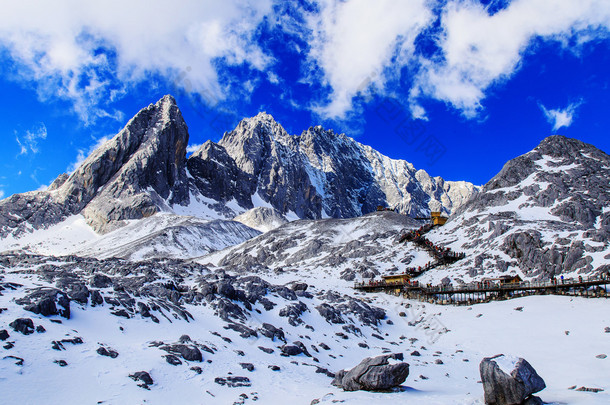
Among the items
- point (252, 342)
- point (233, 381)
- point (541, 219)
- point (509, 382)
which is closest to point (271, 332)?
point (252, 342)

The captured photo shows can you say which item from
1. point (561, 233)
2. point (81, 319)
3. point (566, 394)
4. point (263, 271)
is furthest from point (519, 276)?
point (81, 319)

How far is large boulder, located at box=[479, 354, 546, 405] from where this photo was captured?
15508 mm

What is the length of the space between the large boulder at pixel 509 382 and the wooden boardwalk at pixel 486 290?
113 feet

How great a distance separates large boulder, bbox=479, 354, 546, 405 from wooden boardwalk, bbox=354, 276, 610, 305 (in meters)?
34.5

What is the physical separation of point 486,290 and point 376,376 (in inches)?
1492

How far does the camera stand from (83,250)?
136 meters

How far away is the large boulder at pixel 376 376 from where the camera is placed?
18.6 meters

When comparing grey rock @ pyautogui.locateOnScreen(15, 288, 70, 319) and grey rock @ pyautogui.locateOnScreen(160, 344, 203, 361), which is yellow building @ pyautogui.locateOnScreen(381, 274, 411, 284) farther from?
grey rock @ pyautogui.locateOnScreen(15, 288, 70, 319)

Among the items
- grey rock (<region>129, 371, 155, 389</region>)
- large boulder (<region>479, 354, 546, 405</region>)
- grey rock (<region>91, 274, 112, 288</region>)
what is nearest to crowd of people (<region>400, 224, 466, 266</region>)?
grey rock (<region>91, 274, 112, 288</region>)

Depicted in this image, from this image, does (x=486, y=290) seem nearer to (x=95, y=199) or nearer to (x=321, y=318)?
(x=321, y=318)

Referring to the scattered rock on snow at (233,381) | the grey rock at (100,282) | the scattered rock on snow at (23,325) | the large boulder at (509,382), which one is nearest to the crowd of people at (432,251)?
the grey rock at (100,282)

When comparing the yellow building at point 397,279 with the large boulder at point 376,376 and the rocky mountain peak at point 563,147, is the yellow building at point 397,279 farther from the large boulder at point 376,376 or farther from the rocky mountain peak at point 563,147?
the rocky mountain peak at point 563,147

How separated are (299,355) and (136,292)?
12560 mm

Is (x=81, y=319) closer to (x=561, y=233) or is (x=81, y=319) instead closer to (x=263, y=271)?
(x=263, y=271)
